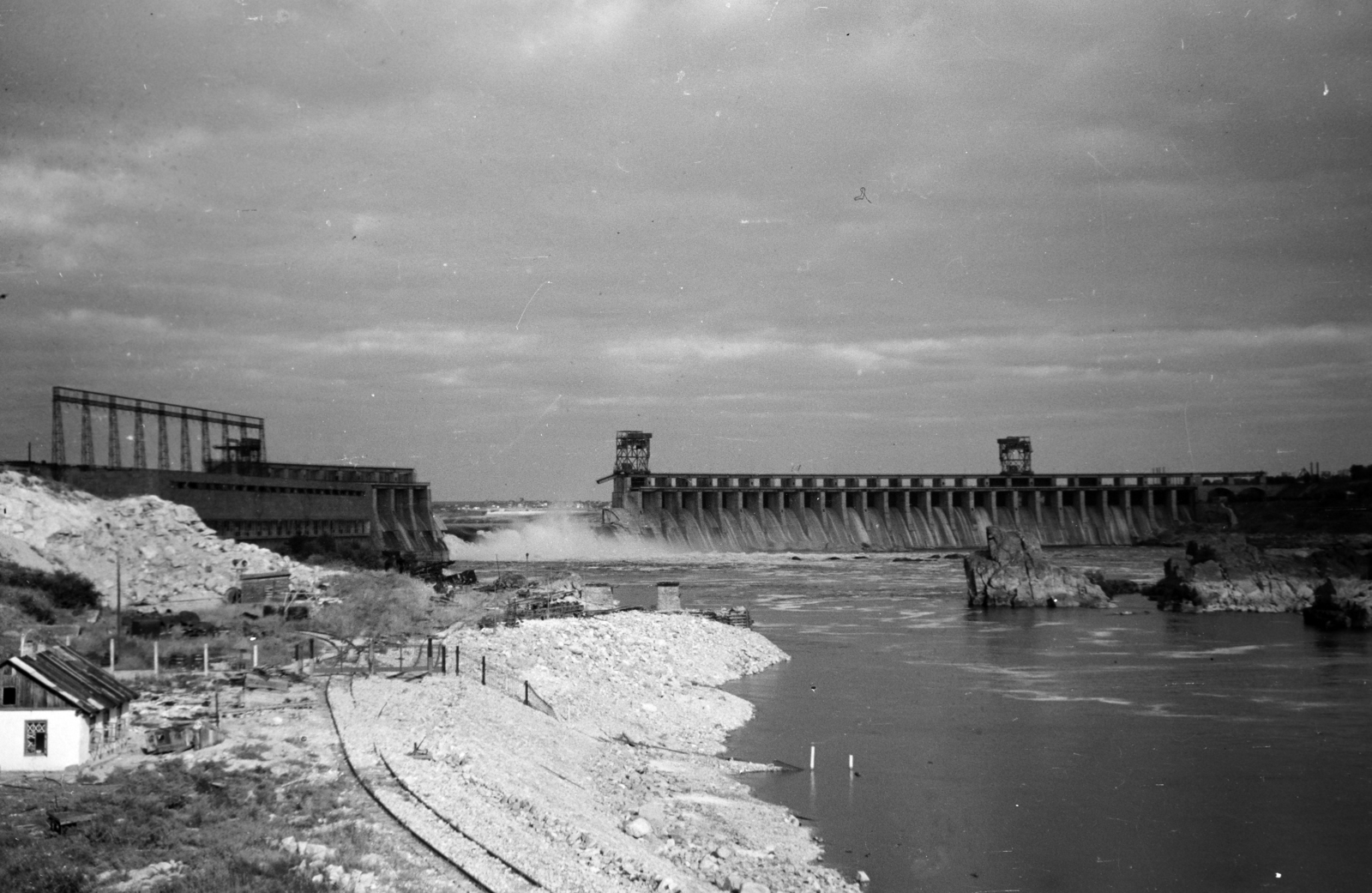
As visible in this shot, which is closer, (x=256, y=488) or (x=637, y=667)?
(x=637, y=667)

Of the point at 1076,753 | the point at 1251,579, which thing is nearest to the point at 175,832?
the point at 1076,753

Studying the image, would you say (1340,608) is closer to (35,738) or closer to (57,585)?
(57,585)

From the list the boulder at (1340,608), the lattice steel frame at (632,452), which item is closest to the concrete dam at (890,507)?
the lattice steel frame at (632,452)

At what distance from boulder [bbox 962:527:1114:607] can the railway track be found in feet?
156

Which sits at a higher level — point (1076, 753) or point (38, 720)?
point (38, 720)

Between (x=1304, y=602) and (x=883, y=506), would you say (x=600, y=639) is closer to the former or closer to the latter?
(x=1304, y=602)

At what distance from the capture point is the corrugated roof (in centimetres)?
1644

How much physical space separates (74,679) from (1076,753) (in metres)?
19.4

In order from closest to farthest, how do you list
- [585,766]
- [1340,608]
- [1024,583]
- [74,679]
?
[74,679]
[585,766]
[1340,608]
[1024,583]

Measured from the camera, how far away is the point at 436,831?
560 inches

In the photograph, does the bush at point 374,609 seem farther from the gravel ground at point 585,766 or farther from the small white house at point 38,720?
the small white house at point 38,720

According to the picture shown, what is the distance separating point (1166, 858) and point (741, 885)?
741 centimetres

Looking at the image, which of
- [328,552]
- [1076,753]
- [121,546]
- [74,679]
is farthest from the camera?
[328,552]

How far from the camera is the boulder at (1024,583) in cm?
5984
